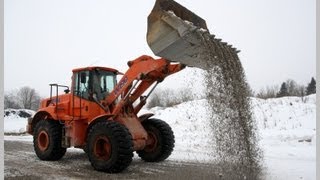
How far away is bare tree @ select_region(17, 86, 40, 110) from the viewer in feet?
213

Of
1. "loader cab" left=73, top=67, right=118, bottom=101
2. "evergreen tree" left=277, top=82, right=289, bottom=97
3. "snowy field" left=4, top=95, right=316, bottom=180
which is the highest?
"evergreen tree" left=277, top=82, right=289, bottom=97

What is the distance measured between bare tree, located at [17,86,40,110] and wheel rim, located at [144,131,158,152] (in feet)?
188

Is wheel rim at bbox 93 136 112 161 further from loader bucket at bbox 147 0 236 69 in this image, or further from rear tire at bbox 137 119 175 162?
loader bucket at bbox 147 0 236 69

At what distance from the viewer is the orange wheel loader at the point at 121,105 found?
23.8 ft

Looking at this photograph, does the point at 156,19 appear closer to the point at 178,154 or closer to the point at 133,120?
the point at 133,120

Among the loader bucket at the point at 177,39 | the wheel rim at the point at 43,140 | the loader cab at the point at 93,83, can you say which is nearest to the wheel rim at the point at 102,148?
the loader cab at the point at 93,83

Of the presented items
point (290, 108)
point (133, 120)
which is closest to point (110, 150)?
point (133, 120)

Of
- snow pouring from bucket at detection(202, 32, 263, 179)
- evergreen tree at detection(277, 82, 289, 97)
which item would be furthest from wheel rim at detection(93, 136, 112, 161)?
evergreen tree at detection(277, 82, 289, 97)

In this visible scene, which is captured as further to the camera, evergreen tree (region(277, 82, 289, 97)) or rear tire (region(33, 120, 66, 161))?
evergreen tree (region(277, 82, 289, 97))

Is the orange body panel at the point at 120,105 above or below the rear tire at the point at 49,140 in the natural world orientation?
above

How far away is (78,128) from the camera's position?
920 centimetres

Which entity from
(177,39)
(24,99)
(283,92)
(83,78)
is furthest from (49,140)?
(24,99)

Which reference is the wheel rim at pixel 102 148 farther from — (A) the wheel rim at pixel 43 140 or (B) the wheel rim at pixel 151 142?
(A) the wheel rim at pixel 43 140

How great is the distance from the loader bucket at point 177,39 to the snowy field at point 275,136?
34.9 inches
